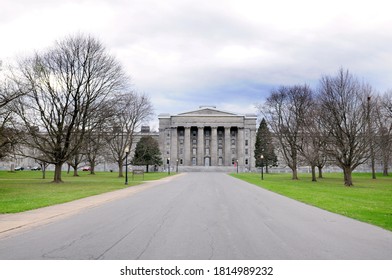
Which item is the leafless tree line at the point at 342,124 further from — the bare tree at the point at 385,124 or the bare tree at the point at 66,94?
the bare tree at the point at 66,94

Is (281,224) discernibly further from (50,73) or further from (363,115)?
(50,73)

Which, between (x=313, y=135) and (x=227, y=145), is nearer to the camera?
(x=313, y=135)

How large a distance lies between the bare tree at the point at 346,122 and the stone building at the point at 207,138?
289 ft

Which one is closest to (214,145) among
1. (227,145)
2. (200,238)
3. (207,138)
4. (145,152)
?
(227,145)

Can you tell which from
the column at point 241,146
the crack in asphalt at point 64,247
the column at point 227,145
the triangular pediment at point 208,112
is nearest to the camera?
the crack in asphalt at point 64,247

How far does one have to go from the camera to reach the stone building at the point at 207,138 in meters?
130

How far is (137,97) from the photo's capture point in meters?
61.4

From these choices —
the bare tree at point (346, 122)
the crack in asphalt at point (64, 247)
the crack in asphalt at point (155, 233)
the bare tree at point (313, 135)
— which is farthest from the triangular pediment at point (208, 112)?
the crack in asphalt at point (64, 247)

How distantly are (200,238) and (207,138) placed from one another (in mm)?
126180

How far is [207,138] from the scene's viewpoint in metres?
135

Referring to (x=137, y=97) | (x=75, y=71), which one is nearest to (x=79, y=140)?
(x=75, y=71)

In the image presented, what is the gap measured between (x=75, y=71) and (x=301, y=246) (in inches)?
1426

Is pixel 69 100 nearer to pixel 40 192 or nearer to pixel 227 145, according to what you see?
pixel 40 192

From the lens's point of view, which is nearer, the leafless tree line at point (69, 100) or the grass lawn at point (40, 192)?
the grass lawn at point (40, 192)
